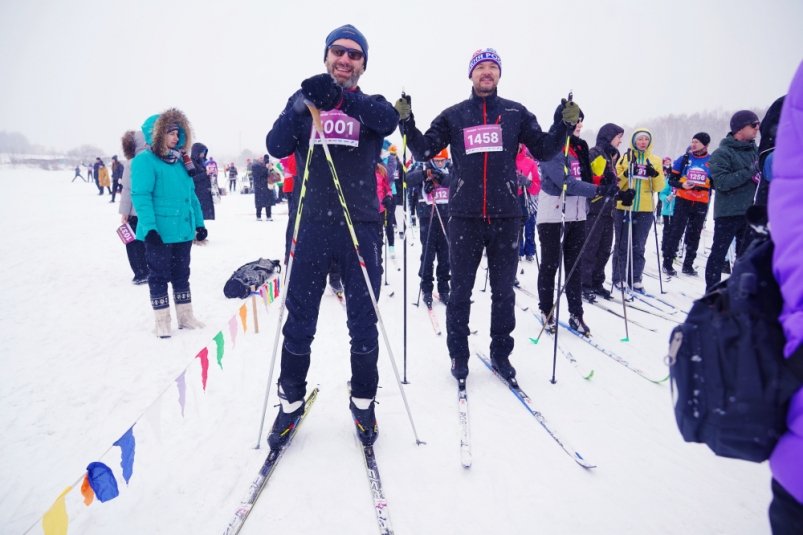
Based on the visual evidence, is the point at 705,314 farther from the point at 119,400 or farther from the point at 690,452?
the point at 119,400

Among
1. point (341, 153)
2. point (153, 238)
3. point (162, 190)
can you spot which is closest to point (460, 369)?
point (341, 153)

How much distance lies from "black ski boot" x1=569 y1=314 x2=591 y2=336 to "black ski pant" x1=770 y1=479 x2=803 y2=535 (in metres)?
3.95

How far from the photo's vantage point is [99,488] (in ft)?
6.31

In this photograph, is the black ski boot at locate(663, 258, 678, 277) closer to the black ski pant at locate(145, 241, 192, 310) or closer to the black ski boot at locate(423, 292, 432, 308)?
the black ski boot at locate(423, 292, 432, 308)

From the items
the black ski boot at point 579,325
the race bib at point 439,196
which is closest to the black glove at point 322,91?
the race bib at point 439,196

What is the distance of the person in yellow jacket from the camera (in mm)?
6027

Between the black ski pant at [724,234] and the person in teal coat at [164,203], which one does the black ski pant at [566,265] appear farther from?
the person in teal coat at [164,203]

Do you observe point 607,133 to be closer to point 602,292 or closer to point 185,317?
point 602,292

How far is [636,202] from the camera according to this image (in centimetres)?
645

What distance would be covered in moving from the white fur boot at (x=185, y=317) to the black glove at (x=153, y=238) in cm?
A: 83

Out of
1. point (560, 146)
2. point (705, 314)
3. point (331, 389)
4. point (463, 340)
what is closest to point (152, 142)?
point (331, 389)

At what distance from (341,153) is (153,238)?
289 cm

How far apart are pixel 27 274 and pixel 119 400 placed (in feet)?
18.4

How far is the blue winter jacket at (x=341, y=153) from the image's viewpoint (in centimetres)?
250
